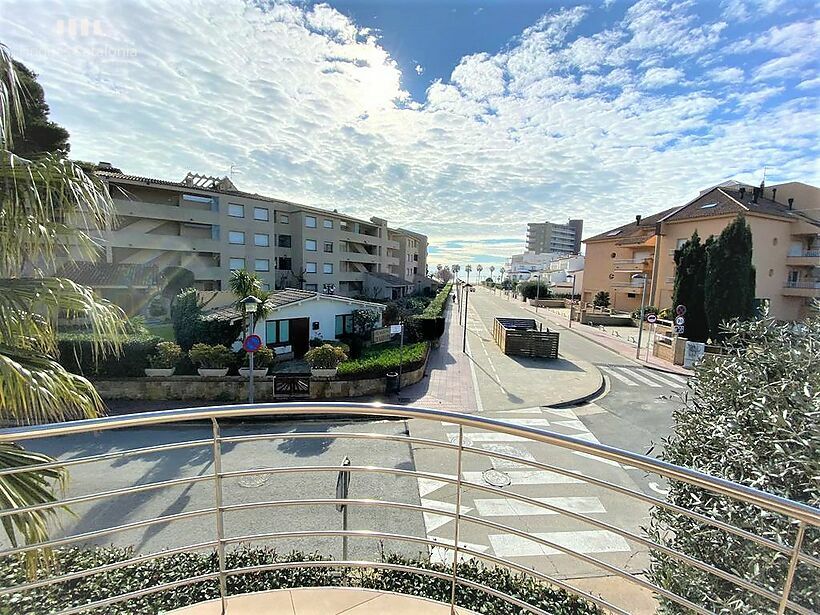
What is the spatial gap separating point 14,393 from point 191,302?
13901 millimetres

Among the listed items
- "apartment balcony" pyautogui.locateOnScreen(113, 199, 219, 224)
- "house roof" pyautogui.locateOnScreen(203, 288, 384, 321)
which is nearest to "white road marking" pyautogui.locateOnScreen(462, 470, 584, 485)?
"house roof" pyautogui.locateOnScreen(203, 288, 384, 321)

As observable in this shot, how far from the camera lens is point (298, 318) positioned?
17.3 metres

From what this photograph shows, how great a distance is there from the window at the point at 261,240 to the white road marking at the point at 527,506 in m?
29.4

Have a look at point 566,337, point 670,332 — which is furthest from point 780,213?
point 566,337

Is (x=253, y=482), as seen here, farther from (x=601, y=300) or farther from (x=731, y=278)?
(x=601, y=300)

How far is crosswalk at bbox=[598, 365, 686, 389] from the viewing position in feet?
48.2

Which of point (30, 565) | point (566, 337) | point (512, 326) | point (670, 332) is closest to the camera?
point (30, 565)

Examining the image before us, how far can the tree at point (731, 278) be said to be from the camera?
18.0 meters

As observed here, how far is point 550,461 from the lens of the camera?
8062mm

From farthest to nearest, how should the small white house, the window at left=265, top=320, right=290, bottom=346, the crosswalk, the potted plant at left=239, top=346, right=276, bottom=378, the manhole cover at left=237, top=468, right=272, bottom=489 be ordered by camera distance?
the window at left=265, top=320, right=290, bottom=346, the small white house, the crosswalk, the potted plant at left=239, top=346, right=276, bottom=378, the manhole cover at left=237, top=468, right=272, bottom=489

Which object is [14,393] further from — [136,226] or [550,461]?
[136,226]

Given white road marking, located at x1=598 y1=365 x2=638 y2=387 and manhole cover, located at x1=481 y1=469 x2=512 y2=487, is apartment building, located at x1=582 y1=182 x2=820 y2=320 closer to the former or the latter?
white road marking, located at x1=598 y1=365 x2=638 y2=387

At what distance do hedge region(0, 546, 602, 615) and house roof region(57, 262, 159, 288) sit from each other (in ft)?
75.0

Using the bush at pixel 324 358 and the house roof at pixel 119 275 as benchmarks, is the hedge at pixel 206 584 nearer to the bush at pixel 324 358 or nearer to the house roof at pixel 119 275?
the bush at pixel 324 358
